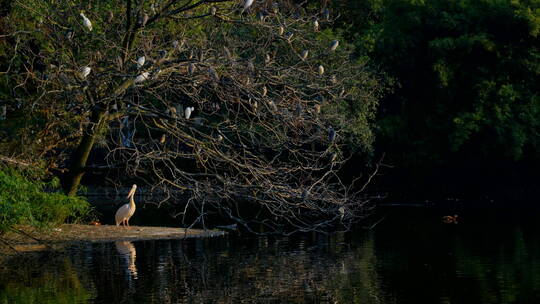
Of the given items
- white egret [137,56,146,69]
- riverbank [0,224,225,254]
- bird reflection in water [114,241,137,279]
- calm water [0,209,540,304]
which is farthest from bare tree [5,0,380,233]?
bird reflection in water [114,241,137,279]

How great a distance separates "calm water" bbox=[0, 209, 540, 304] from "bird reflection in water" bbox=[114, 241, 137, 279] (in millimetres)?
21

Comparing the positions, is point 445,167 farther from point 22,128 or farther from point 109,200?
point 22,128

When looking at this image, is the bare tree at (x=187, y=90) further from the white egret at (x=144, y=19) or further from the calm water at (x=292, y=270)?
the calm water at (x=292, y=270)

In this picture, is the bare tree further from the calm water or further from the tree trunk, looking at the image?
the calm water

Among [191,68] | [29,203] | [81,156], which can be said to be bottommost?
[29,203]

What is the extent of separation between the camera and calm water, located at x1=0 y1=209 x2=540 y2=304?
14.2 metres

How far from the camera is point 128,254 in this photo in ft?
62.6

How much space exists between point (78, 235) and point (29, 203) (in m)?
3.02

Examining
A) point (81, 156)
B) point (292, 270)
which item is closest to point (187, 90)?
point (81, 156)

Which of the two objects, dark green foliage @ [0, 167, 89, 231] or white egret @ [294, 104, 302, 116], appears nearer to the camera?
dark green foliage @ [0, 167, 89, 231]

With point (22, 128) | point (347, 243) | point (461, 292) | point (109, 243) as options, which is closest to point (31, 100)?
point (22, 128)

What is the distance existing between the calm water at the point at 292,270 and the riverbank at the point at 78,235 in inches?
24.2

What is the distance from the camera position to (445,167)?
43.5 metres

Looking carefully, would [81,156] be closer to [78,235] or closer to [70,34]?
[78,235]
